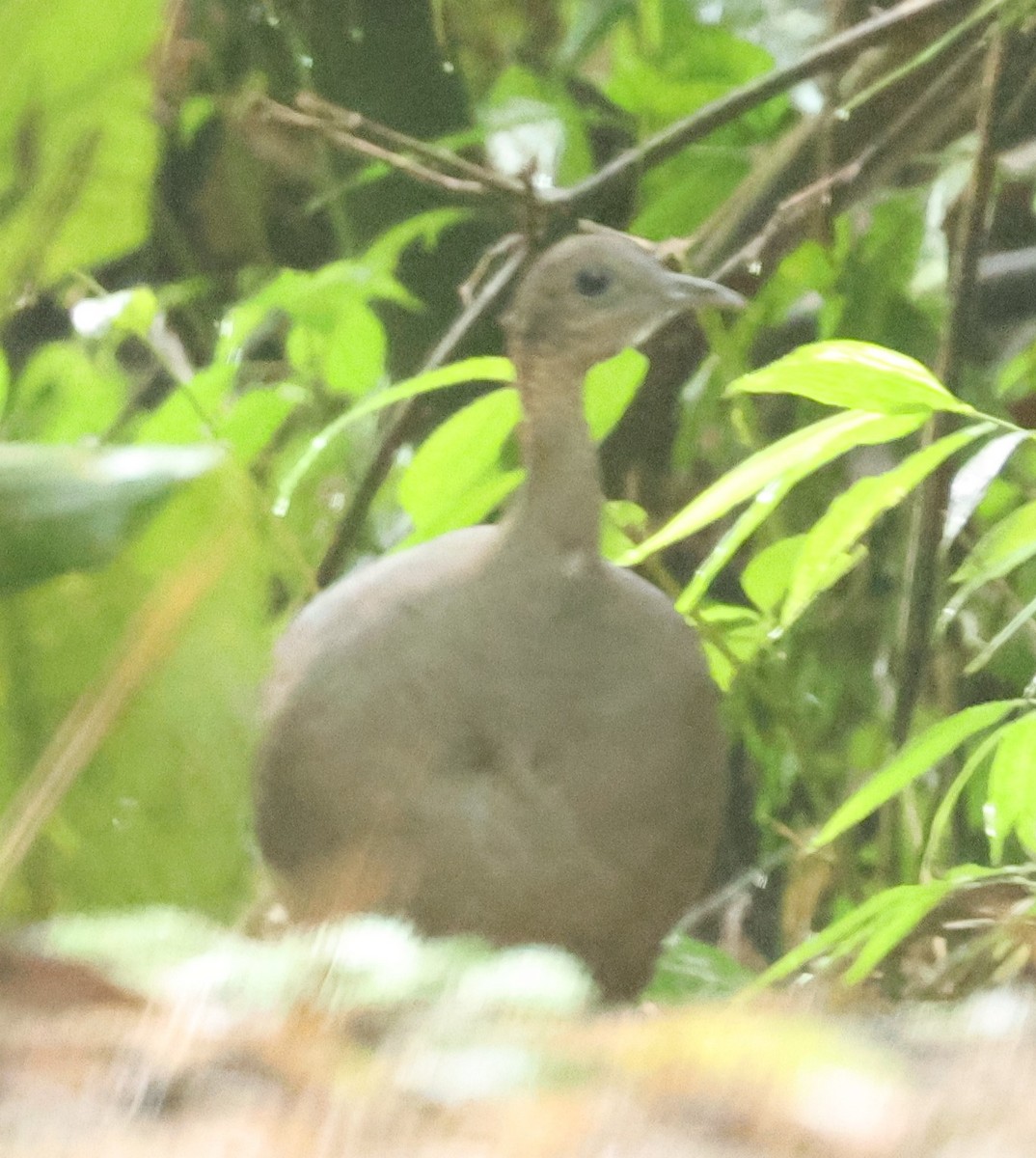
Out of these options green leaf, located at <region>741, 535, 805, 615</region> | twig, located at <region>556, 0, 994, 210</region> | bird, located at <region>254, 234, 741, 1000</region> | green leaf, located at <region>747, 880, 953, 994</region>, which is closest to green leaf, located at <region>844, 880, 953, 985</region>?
green leaf, located at <region>747, 880, 953, 994</region>

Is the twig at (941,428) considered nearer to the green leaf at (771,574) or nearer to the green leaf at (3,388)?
the green leaf at (771,574)

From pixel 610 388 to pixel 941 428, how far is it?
18 cm

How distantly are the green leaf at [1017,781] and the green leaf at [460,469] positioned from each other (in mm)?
291

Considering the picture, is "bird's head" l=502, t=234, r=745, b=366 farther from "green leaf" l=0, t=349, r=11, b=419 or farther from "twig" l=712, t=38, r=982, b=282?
"green leaf" l=0, t=349, r=11, b=419

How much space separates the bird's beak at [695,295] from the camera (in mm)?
637

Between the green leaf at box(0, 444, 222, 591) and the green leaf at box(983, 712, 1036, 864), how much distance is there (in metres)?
0.31

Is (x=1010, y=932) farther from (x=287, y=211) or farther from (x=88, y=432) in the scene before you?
(x=287, y=211)

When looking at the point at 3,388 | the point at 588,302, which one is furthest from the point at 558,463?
the point at 3,388

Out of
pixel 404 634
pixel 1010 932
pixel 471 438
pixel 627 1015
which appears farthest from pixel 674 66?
pixel 627 1015

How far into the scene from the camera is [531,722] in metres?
0.60

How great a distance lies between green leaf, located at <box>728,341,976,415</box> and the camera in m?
0.49

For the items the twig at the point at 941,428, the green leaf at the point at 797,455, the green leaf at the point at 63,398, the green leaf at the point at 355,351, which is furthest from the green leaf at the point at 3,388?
the twig at the point at 941,428

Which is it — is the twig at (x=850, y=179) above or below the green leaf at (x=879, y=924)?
above

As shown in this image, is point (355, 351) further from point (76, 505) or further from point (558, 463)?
point (76, 505)
